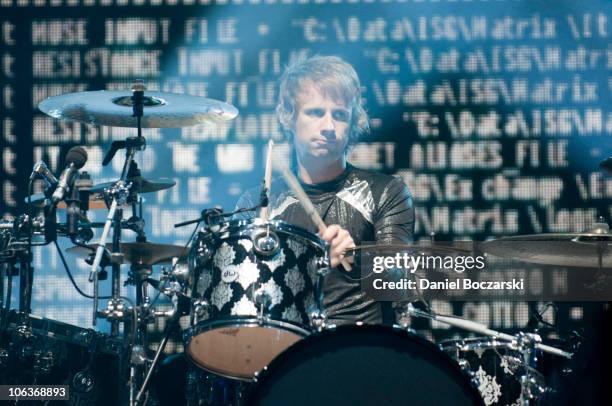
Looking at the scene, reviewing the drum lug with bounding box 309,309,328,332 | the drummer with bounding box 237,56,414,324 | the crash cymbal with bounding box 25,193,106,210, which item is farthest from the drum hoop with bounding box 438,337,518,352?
the crash cymbal with bounding box 25,193,106,210

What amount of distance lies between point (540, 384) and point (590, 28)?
2.49 metres

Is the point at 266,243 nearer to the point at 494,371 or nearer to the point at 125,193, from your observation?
the point at 125,193

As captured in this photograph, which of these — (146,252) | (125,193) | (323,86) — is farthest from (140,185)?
(323,86)

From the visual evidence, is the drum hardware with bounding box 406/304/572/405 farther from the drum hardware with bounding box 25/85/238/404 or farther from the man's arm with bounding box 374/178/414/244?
the drum hardware with bounding box 25/85/238/404

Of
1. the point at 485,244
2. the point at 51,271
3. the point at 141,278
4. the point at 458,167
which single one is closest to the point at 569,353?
the point at 485,244

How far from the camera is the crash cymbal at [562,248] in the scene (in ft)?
12.7

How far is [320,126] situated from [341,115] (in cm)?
14

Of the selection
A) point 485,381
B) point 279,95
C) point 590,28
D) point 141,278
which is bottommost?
point 485,381

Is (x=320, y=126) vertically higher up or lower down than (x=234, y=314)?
higher up

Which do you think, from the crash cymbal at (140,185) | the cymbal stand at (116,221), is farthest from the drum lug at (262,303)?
the crash cymbal at (140,185)

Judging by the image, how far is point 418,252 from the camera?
4.33m

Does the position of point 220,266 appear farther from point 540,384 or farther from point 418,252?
point 540,384

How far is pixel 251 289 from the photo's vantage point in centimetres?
381

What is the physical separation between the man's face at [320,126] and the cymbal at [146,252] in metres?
1.17
